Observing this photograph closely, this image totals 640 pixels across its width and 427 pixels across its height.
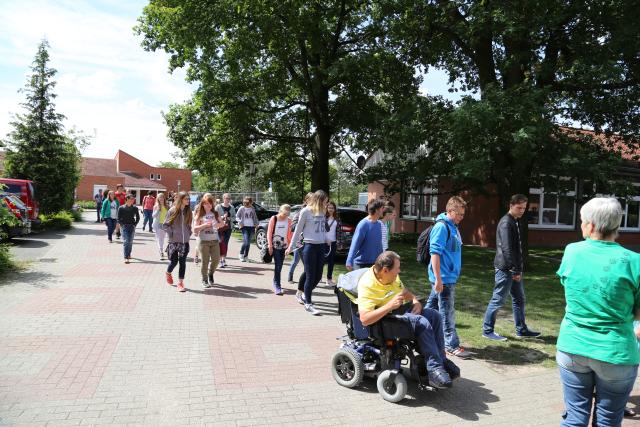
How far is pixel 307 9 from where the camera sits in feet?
52.2

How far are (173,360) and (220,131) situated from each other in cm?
1791

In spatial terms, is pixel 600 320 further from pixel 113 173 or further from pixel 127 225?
pixel 113 173

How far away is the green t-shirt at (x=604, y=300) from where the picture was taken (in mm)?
2645

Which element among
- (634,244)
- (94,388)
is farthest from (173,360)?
(634,244)

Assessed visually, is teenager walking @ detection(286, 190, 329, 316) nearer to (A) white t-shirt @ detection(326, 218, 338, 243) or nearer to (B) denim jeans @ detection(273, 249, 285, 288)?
(B) denim jeans @ detection(273, 249, 285, 288)

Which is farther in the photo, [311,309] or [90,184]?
[90,184]

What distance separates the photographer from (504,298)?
6090 mm

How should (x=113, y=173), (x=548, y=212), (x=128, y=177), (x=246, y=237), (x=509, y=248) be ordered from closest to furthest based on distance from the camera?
(x=509, y=248)
(x=246, y=237)
(x=548, y=212)
(x=113, y=173)
(x=128, y=177)

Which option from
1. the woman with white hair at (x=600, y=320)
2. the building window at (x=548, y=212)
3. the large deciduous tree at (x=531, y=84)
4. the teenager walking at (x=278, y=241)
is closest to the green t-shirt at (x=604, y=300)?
the woman with white hair at (x=600, y=320)

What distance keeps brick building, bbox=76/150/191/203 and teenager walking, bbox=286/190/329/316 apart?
6452cm

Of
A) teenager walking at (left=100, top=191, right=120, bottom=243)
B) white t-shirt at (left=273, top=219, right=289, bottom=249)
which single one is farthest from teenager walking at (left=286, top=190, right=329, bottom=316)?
teenager walking at (left=100, top=191, right=120, bottom=243)

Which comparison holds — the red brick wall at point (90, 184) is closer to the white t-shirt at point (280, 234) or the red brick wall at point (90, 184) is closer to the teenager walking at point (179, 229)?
the teenager walking at point (179, 229)

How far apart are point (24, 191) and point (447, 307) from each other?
16567 mm

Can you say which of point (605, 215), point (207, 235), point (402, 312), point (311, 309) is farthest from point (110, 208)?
point (605, 215)
